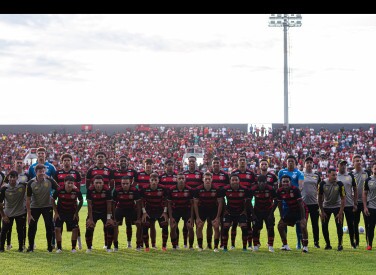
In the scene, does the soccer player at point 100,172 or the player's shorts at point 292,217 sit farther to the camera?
the soccer player at point 100,172

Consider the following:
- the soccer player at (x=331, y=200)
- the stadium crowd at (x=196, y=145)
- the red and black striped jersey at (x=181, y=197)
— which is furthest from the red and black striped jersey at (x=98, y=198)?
the stadium crowd at (x=196, y=145)

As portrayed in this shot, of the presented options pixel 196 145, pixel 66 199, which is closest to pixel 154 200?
pixel 66 199

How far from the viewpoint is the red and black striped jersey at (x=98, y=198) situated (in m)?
11.3

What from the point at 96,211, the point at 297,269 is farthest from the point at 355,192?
the point at 96,211

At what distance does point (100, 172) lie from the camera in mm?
11992

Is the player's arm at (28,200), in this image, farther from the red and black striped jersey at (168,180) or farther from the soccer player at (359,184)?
the soccer player at (359,184)

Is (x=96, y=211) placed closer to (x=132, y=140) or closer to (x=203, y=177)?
(x=203, y=177)

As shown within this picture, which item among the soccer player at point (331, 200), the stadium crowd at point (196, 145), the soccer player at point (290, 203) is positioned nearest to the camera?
the soccer player at point (290, 203)

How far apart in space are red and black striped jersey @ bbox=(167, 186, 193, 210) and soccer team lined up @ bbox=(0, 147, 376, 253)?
2cm

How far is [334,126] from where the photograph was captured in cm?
4078

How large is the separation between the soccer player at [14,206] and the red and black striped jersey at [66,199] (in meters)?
0.80

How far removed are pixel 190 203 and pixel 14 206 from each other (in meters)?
3.77
